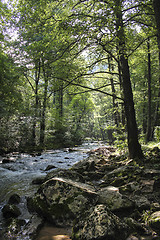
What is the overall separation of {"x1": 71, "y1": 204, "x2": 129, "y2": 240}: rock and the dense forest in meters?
3.51

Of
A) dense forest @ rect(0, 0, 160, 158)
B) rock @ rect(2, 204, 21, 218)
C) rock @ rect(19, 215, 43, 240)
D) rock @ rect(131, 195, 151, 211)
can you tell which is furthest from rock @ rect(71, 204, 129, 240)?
dense forest @ rect(0, 0, 160, 158)

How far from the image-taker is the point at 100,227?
2.17 metres

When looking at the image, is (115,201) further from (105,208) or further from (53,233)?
(53,233)

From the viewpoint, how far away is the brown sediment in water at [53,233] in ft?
8.52

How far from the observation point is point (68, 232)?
274cm

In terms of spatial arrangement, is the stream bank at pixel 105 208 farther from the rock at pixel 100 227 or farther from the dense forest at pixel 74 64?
the dense forest at pixel 74 64

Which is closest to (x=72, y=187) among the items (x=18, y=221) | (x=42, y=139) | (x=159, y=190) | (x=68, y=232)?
(x=68, y=232)

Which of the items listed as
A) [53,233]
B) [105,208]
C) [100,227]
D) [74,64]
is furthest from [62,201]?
[74,64]

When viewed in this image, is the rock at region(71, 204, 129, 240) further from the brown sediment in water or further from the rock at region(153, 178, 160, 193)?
the rock at region(153, 178, 160, 193)

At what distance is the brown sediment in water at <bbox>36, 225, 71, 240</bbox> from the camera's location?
2.60m

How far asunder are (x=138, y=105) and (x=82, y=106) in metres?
12.1

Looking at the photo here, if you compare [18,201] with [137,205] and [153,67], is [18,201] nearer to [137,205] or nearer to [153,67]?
[137,205]

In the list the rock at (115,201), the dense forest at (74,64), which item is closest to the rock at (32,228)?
the rock at (115,201)

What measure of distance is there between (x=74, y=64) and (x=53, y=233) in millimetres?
5377
